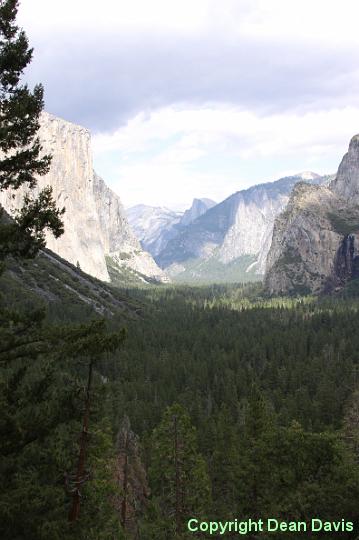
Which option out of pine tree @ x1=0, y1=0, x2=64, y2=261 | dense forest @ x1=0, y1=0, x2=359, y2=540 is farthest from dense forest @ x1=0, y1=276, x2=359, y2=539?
pine tree @ x1=0, y1=0, x2=64, y2=261

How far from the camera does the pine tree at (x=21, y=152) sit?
55.3 ft

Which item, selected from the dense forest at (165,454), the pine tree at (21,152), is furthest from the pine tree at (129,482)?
the pine tree at (21,152)

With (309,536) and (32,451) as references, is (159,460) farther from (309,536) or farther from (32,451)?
(32,451)

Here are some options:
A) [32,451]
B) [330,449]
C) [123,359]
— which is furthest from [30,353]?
[123,359]

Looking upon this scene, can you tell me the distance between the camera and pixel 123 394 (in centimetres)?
9881

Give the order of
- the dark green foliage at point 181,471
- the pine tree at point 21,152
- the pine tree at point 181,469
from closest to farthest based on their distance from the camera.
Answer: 1. the pine tree at point 21,152
2. the dark green foliage at point 181,471
3. the pine tree at point 181,469

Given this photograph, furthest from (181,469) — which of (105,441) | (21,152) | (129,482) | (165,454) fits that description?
(21,152)

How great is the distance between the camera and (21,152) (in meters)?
18.0

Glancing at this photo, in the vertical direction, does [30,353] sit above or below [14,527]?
above

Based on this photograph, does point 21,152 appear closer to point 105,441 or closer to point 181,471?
point 105,441

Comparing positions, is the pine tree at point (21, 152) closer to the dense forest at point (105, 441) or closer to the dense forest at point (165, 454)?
the dense forest at point (105, 441)

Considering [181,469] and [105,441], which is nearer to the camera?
[105,441]

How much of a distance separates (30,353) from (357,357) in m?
115

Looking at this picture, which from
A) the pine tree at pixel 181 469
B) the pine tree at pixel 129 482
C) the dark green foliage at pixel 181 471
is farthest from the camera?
the pine tree at pixel 129 482
